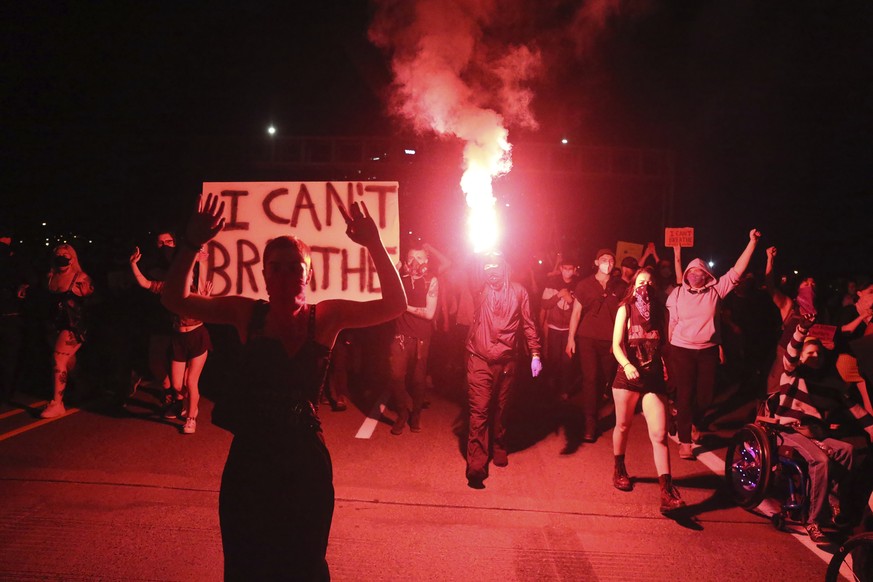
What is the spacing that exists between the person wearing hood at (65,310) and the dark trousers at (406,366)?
391cm

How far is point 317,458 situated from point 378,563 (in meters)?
2.05

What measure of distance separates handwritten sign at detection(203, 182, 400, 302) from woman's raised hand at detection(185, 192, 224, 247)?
1959 millimetres

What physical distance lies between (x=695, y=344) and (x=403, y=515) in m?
3.90

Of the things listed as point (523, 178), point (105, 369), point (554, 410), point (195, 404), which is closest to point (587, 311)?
point (554, 410)

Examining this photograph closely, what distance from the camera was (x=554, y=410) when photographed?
8.41 meters

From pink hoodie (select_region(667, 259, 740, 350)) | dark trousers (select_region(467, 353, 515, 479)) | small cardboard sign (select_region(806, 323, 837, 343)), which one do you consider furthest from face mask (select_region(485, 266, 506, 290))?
small cardboard sign (select_region(806, 323, 837, 343))

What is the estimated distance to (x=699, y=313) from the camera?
250 inches

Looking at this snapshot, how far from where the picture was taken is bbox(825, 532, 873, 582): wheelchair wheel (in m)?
3.11

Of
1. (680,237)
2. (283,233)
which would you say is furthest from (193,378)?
(680,237)

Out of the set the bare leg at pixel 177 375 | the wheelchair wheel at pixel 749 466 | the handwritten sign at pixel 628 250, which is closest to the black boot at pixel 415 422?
the bare leg at pixel 177 375

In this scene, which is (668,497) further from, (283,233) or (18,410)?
(18,410)

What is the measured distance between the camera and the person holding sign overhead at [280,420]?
2125 millimetres

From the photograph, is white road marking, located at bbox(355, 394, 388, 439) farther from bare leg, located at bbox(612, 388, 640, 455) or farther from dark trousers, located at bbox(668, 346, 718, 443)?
dark trousers, located at bbox(668, 346, 718, 443)

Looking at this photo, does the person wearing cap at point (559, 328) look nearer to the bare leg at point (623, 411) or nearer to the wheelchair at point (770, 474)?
the bare leg at point (623, 411)
